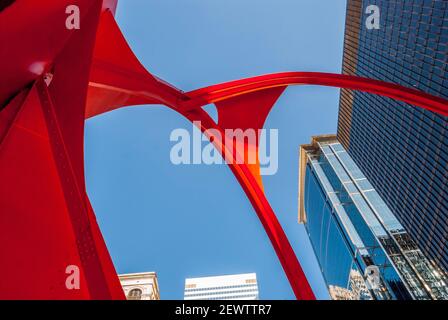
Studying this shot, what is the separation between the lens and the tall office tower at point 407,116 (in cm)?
4162

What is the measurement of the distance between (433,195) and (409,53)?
19711 mm

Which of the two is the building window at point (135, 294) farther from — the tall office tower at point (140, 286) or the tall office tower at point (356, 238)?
the tall office tower at point (356, 238)

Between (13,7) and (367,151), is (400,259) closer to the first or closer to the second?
(367,151)

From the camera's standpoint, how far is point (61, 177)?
17.5ft

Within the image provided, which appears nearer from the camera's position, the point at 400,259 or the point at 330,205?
the point at 400,259

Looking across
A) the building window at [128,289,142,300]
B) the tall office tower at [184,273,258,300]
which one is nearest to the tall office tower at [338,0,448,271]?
the building window at [128,289,142,300]

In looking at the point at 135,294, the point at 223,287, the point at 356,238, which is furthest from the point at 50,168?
the point at 223,287

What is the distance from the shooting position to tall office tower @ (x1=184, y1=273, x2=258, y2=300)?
121838 mm

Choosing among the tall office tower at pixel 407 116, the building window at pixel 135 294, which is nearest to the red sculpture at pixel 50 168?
the tall office tower at pixel 407 116

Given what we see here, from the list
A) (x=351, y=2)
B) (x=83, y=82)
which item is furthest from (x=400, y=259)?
(x=83, y=82)

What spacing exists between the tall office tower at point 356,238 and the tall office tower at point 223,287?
3987 centimetres

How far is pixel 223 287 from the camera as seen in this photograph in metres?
128
